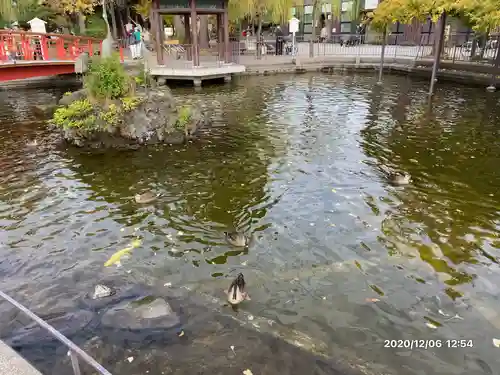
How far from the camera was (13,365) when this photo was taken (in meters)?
3.88

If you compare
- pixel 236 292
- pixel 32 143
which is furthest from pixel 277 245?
pixel 32 143

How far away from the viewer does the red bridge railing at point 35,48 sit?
18359mm

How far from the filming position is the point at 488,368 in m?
4.96

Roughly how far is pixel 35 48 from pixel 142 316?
61.9ft

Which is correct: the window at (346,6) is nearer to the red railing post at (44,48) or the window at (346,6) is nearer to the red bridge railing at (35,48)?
the red bridge railing at (35,48)

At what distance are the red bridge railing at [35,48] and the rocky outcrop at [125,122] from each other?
7.09 metres

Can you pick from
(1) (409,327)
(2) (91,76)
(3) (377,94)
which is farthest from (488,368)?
(3) (377,94)

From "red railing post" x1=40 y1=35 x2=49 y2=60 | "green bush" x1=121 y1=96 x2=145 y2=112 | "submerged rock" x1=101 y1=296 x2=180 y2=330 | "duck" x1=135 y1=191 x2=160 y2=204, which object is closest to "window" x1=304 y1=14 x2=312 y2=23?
"red railing post" x1=40 y1=35 x2=49 y2=60

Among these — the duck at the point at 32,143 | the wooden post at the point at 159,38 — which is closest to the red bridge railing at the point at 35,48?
the wooden post at the point at 159,38

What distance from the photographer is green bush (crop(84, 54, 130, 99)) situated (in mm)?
13180

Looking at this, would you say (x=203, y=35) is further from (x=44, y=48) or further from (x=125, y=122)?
(x=125, y=122)

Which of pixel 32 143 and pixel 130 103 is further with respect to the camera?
pixel 32 143

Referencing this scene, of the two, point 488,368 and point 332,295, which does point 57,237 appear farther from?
point 488,368

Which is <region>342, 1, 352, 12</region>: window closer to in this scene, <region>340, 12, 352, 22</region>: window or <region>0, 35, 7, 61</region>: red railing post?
<region>340, 12, 352, 22</region>: window
